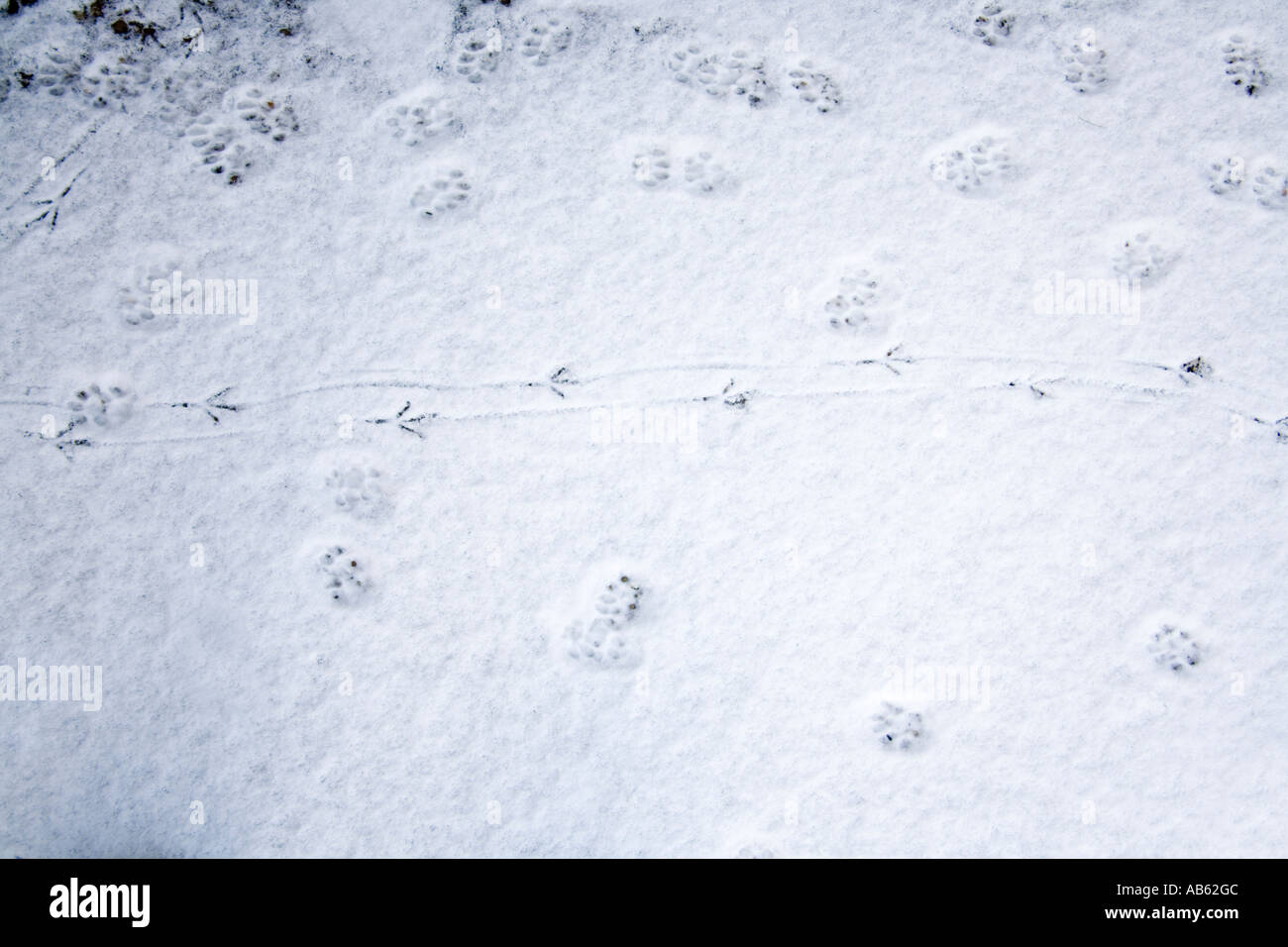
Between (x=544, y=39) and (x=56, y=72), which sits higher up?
(x=544, y=39)

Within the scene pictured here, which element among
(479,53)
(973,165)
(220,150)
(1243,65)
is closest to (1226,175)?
(1243,65)

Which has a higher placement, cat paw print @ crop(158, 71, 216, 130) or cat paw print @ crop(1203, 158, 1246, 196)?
cat paw print @ crop(158, 71, 216, 130)

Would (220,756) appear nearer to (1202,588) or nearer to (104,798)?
(104,798)

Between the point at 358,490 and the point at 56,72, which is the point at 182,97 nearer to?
the point at 56,72

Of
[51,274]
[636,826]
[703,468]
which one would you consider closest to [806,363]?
[703,468]

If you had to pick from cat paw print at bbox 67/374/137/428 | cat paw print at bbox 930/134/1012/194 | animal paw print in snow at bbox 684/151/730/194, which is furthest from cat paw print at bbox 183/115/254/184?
cat paw print at bbox 930/134/1012/194

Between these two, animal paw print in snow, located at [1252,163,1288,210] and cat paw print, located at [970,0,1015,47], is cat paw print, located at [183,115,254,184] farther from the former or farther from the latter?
animal paw print in snow, located at [1252,163,1288,210]

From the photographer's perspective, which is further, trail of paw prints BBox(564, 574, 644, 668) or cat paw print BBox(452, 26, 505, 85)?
cat paw print BBox(452, 26, 505, 85)
